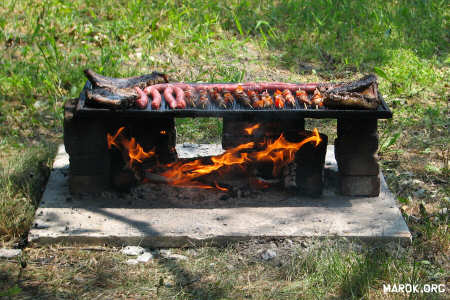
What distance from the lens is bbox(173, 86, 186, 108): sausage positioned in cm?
598

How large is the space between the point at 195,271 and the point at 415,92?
510cm

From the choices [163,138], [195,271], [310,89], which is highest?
[310,89]

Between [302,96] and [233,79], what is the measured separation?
9.75 feet

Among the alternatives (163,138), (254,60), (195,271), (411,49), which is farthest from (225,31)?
(195,271)

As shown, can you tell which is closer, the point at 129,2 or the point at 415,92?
the point at 415,92

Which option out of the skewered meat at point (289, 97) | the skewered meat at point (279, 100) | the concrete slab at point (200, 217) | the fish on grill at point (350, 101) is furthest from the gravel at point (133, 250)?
the fish on grill at point (350, 101)

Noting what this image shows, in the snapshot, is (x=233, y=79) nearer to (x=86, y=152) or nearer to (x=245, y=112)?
(x=245, y=112)

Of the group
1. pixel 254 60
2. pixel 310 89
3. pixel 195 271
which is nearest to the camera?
pixel 195 271

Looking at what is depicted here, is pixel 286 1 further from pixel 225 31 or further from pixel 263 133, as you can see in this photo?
pixel 263 133

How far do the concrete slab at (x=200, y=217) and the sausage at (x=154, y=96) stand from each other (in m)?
0.93

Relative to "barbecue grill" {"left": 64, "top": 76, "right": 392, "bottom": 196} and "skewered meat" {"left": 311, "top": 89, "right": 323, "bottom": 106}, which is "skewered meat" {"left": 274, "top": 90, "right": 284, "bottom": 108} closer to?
"barbecue grill" {"left": 64, "top": 76, "right": 392, "bottom": 196}

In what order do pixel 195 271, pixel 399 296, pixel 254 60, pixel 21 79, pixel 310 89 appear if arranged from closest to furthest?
pixel 399 296, pixel 195 271, pixel 310 89, pixel 21 79, pixel 254 60

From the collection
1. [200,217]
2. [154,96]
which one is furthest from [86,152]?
[200,217]

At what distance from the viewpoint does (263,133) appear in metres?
6.55
